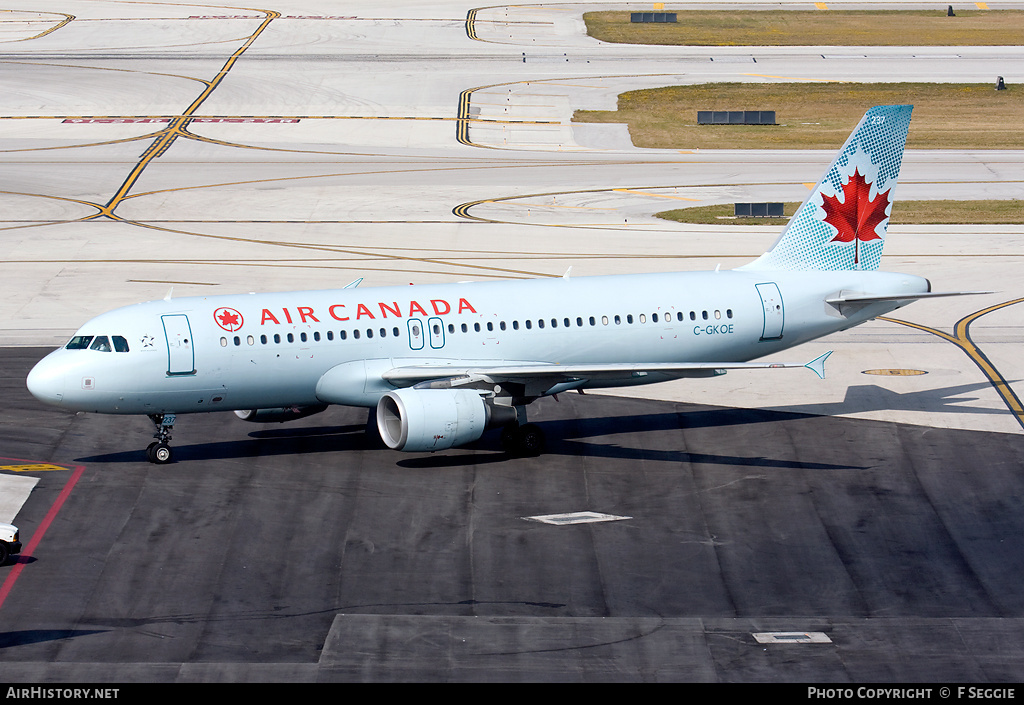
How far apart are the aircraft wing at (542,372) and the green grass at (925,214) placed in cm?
3364

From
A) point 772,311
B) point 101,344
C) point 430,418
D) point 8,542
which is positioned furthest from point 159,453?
point 772,311

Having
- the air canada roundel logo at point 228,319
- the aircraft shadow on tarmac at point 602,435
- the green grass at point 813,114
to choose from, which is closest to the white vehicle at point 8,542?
the aircraft shadow on tarmac at point 602,435

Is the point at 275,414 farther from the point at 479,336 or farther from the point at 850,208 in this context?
the point at 850,208

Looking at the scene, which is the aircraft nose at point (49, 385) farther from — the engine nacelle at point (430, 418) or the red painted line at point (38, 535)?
the engine nacelle at point (430, 418)

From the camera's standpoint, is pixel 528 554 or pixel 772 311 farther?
pixel 772 311

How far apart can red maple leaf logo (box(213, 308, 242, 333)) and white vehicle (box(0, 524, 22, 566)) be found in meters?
8.95

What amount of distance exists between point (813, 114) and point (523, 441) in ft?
220

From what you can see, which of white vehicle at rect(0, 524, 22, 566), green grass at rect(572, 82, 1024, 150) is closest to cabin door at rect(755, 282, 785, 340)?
white vehicle at rect(0, 524, 22, 566)

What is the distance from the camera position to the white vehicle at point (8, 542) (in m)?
30.3

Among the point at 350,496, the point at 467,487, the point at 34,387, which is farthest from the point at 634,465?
the point at 34,387

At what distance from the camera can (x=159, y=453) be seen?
37906 millimetres

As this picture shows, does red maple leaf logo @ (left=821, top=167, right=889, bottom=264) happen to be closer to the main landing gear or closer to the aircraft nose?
the main landing gear

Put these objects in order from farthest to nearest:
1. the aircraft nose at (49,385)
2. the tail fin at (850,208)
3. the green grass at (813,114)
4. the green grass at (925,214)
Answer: the green grass at (813,114), the green grass at (925,214), the tail fin at (850,208), the aircraft nose at (49,385)

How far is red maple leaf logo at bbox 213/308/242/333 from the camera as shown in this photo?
37.3 meters
